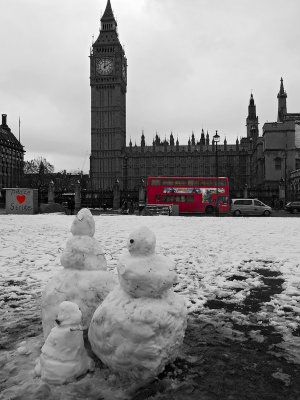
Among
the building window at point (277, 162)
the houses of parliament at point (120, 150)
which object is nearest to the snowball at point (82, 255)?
the building window at point (277, 162)

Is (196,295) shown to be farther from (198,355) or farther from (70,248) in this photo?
(70,248)

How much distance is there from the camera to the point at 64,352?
3.03 meters

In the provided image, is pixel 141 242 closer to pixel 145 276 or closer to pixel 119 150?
pixel 145 276

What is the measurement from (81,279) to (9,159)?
88849 mm

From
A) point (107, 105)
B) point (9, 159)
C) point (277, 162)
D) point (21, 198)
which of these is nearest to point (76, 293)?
point (21, 198)

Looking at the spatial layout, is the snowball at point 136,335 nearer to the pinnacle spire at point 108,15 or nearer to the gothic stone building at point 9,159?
the gothic stone building at point 9,159

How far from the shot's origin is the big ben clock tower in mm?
94625

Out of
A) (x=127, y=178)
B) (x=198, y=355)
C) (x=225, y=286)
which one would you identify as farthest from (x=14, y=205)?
(x=127, y=178)

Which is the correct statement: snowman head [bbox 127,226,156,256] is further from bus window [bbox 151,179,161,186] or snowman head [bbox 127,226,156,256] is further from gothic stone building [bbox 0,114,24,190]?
gothic stone building [bbox 0,114,24,190]

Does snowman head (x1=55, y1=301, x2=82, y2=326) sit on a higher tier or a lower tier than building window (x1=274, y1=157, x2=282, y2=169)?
lower

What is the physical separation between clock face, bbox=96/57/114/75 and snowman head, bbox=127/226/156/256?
323ft

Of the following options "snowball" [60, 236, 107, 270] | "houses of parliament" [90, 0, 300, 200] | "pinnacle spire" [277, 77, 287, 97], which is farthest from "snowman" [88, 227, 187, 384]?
"houses of parliament" [90, 0, 300, 200]

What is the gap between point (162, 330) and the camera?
10.1 feet

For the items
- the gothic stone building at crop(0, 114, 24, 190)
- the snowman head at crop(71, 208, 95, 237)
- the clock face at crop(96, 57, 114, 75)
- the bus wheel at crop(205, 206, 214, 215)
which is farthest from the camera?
the clock face at crop(96, 57, 114, 75)
